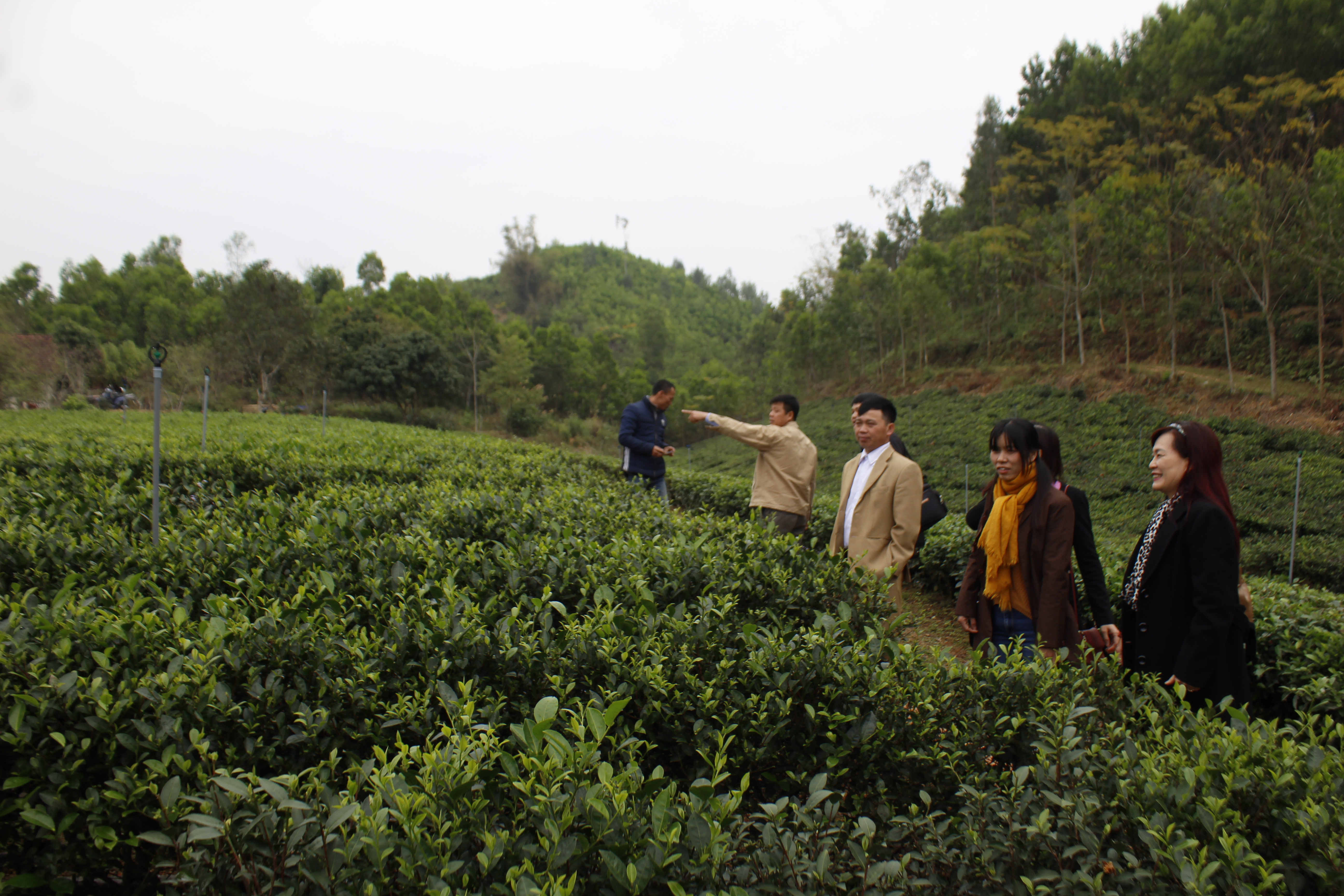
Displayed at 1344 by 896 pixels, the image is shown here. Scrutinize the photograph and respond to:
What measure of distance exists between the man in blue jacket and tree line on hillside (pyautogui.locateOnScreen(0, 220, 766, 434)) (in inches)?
1028

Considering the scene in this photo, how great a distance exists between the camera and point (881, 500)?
3779mm

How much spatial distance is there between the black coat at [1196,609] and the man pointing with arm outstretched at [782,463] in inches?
95.3

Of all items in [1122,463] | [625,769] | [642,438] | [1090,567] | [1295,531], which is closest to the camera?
[625,769]

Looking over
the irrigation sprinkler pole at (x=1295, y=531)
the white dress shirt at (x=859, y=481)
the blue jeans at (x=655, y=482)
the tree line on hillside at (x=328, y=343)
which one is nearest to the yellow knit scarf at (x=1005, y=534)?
the white dress shirt at (x=859, y=481)

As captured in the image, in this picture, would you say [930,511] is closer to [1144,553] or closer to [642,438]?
[1144,553]

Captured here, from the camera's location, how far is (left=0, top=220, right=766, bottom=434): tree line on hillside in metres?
28.6

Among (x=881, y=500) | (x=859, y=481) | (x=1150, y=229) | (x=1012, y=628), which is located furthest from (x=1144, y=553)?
(x=1150, y=229)

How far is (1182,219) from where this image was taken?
17.1m

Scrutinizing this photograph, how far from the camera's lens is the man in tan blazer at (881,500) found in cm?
372

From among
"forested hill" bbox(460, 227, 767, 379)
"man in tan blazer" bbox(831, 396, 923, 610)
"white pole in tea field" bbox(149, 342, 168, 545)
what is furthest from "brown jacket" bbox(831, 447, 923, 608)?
"forested hill" bbox(460, 227, 767, 379)

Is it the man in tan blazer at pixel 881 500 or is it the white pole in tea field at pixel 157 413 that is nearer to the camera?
the white pole in tea field at pixel 157 413

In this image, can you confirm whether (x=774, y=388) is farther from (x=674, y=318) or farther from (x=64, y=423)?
(x=674, y=318)

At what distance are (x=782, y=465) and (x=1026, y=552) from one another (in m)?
2.12

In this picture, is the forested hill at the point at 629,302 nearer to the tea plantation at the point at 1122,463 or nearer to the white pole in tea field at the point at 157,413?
the tea plantation at the point at 1122,463
